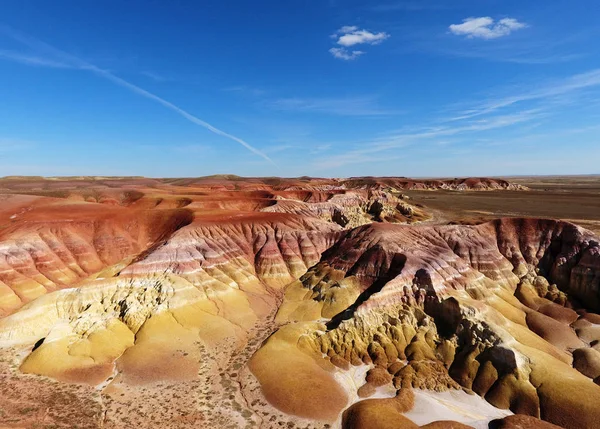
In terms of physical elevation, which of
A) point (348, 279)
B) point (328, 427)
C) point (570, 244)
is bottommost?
point (328, 427)

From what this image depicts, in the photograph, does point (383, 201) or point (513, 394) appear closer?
point (513, 394)

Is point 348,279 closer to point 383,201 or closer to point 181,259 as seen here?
point 181,259

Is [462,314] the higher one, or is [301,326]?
[462,314]

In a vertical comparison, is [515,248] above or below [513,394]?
above

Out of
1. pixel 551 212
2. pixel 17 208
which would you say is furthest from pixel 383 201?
pixel 17 208

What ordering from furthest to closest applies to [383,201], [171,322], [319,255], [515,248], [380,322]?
[383,201], [319,255], [515,248], [171,322], [380,322]

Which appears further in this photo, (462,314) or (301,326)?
(301,326)

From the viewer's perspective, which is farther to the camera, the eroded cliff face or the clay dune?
the eroded cliff face

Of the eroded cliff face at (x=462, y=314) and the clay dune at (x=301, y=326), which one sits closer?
the clay dune at (x=301, y=326)
